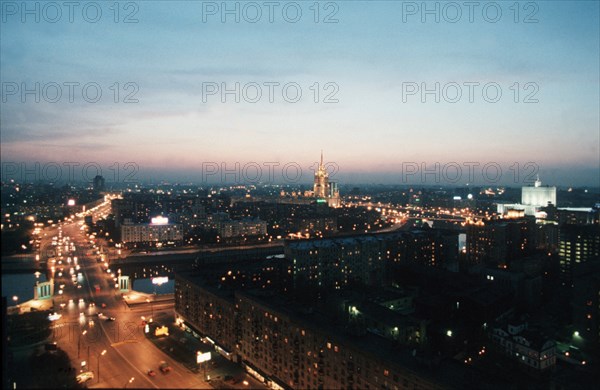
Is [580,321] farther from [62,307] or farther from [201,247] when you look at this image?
[201,247]

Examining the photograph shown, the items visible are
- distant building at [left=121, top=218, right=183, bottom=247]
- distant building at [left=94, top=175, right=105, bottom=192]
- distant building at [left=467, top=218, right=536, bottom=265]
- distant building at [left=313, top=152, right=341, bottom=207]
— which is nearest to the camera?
distant building at [left=467, top=218, right=536, bottom=265]

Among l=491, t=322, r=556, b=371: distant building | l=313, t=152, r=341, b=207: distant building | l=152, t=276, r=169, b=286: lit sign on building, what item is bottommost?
l=152, t=276, r=169, b=286: lit sign on building

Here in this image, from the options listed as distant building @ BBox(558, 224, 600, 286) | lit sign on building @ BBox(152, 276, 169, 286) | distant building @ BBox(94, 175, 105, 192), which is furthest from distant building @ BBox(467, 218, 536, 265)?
distant building @ BBox(94, 175, 105, 192)

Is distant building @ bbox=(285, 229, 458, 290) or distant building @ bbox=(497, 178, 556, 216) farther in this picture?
distant building @ bbox=(497, 178, 556, 216)

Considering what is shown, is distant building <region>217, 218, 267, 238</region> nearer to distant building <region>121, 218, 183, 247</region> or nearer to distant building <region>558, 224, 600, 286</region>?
distant building <region>121, 218, 183, 247</region>

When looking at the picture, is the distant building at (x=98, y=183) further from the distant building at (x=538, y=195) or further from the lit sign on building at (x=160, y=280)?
the distant building at (x=538, y=195)

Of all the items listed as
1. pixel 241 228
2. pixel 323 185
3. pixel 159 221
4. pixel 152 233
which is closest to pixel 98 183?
pixel 323 185

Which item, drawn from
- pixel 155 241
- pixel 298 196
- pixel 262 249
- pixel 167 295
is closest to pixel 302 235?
pixel 262 249

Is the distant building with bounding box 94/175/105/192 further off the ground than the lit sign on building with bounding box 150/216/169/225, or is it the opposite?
the distant building with bounding box 94/175/105/192

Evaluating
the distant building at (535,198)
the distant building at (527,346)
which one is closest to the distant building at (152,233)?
the distant building at (527,346)
